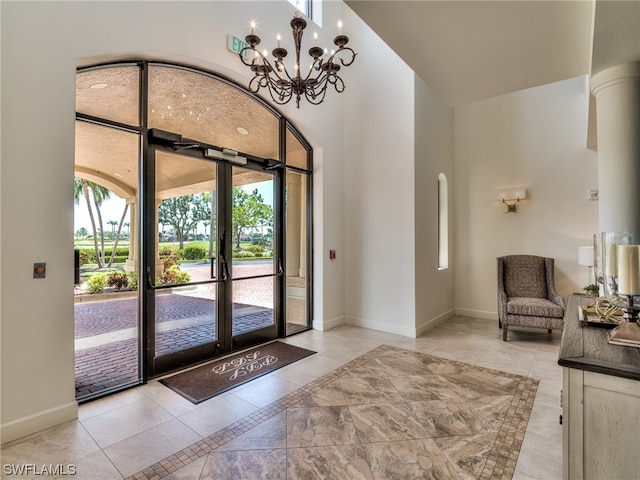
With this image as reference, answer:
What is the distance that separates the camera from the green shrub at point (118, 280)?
3.11 meters

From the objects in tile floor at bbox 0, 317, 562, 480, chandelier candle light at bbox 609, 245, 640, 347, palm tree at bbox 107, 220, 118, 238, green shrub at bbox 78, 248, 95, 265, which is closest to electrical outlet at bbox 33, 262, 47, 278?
green shrub at bbox 78, 248, 95, 265

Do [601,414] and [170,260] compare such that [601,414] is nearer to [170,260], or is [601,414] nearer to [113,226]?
[170,260]

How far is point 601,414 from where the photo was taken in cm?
143

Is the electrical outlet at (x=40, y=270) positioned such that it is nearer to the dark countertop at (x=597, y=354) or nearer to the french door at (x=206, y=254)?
the french door at (x=206, y=254)

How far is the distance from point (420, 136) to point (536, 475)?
4.00 m

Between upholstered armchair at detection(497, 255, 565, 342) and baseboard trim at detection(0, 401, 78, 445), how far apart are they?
4.82 meters

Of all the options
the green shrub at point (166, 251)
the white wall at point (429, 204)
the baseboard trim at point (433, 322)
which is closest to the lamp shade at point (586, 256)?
the white wall at point (429, 204)

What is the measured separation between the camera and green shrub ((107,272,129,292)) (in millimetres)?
3109

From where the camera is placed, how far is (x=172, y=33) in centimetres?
317

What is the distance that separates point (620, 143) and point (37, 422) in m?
4.63

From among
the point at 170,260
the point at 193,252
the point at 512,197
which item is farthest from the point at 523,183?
the point at 170,260

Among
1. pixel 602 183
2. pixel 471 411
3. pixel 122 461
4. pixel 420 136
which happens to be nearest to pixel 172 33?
pixel 420 136

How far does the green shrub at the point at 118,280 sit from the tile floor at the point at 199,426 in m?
0.98

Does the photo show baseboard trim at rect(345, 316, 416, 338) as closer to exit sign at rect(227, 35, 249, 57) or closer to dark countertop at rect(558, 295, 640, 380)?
dark countertop at rect(558, 295, 640, 380)
